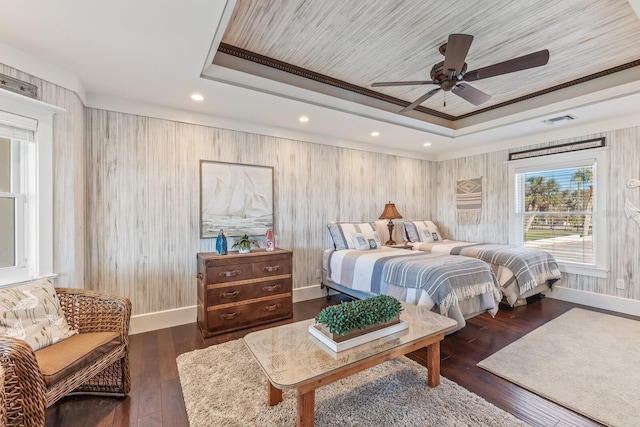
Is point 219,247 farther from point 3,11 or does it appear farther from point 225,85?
point 3,11

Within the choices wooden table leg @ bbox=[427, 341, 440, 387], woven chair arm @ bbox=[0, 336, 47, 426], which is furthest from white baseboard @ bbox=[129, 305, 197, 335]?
wooden table leg @ bbox=[427, 341, 440, 387]

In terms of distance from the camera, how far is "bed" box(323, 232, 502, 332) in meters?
2.54

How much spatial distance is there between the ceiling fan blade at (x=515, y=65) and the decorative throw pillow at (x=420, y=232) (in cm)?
299

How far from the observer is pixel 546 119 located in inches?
138

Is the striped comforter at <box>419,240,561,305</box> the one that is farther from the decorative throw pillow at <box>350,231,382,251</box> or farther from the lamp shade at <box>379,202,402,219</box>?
the decorative throw pillow at <box>350,231,382,251</box>

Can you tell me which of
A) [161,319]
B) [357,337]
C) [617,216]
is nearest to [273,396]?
[357,337]

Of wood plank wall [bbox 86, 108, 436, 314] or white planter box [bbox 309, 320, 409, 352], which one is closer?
white planter box [bbox 309, 320, 409, 352]

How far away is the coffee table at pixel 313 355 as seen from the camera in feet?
4.68

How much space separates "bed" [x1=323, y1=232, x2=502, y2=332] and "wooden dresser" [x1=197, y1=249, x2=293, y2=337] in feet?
2.87

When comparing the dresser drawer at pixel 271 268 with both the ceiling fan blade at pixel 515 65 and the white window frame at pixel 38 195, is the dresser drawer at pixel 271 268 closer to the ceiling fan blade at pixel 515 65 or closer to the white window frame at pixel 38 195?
the white window frame at pixel 38 195

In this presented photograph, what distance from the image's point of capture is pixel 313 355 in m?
1.59

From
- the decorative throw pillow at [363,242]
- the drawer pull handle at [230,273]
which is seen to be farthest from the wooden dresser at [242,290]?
the decorative throw pillow at [363,242]

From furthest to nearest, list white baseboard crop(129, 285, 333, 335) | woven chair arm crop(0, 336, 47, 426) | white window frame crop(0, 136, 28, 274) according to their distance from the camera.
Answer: white baseboard crop(129, 285, 333, 335) < white window frame crop(0, 136, 28, 274) < woven chair arm crop(0, 336, 47, 426)

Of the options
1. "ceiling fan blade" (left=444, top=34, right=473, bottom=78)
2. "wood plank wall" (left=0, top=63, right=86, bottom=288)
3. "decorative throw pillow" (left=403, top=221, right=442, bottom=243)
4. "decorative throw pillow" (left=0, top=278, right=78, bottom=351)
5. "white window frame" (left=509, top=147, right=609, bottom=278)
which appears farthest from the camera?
"decorative throw pillow" (left=403, top=221, right=442, bottom=243)
